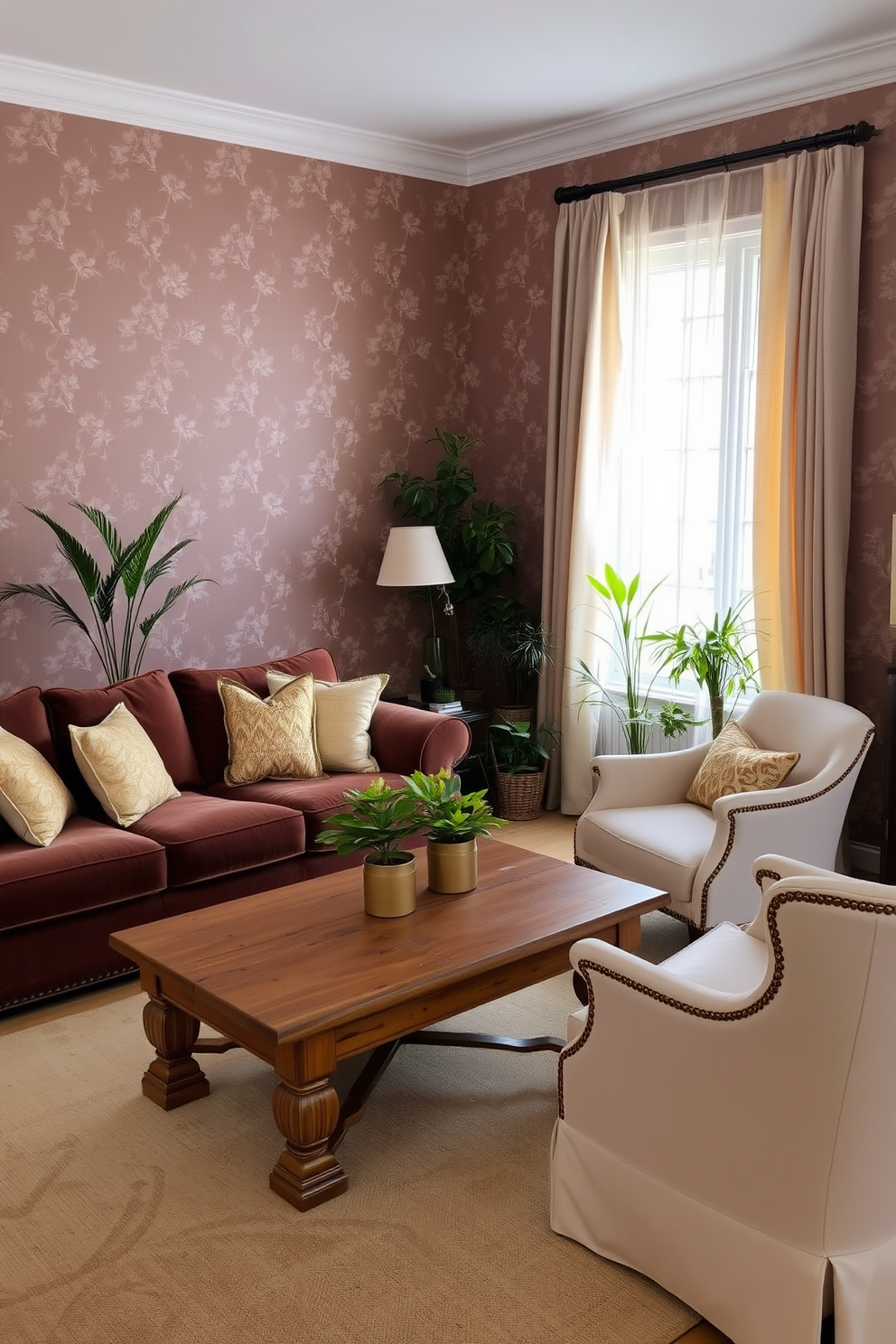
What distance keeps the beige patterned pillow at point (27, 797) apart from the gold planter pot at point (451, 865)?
1298mm

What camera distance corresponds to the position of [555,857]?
4.73 metres

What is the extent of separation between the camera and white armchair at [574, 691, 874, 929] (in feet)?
11.9

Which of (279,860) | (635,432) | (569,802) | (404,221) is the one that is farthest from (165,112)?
(569,802)

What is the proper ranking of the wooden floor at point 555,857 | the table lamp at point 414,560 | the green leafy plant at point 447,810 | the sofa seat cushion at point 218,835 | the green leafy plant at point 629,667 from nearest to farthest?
the wooden floor at point 555,857 → the green leafy plant at point 447,810 → the sofa seat cushion at point 218,835 → the green leafy plant at point 629,667 → the table lamp at point 414,560

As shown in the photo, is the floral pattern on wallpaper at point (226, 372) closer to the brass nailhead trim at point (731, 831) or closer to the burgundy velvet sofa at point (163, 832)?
the burgundy velvet sofa at point (163, 832)

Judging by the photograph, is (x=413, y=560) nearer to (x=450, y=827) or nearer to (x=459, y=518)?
(x=459, y=518)

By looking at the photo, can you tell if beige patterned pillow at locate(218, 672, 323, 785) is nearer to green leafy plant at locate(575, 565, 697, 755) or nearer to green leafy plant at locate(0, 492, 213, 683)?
green leafy plant at locate(0, 492, 213, 683)

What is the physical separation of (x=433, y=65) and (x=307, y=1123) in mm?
3774

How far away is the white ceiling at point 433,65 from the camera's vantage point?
12.9 ft

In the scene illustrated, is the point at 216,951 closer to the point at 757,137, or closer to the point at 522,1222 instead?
the point at 522,1222

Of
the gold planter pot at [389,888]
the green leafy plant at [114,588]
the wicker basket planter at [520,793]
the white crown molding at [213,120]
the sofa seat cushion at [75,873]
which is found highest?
the white crown molding at [213,120]

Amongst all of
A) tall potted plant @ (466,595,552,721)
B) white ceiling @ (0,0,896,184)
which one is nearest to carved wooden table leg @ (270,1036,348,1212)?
tall potted plant @ (466,595,552,721)

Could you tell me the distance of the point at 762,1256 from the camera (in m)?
2.08

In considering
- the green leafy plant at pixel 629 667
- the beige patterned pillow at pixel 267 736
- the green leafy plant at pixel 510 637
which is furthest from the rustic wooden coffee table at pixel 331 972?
the green leafy plant at pixel 510 637
